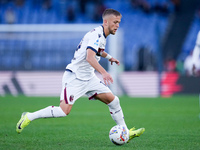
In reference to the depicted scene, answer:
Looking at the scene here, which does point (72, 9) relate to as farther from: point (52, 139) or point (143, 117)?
point (52, 139)

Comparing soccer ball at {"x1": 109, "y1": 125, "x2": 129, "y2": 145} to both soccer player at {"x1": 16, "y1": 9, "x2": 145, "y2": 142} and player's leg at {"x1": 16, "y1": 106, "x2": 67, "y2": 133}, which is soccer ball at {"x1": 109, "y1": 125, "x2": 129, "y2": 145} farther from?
player's leg at {"x1": 16, "y1": 106, "x2": 67, "y2": 133}

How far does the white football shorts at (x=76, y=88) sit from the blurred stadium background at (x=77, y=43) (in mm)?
12568

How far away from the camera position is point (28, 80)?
64.9 feet

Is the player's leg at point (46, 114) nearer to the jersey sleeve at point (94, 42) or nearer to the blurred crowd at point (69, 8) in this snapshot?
the jersey sleeve at point (94, 42)

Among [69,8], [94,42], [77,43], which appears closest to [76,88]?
[94,42]

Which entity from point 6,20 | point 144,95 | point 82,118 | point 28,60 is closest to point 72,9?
point 6,20

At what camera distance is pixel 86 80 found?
271 inches

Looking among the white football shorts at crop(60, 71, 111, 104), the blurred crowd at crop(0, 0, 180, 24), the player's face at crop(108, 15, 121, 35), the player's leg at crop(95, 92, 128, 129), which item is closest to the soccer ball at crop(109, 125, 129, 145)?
the player's leg at crop(95, 92, 128, 129)

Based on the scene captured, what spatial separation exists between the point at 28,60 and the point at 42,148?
14.7m

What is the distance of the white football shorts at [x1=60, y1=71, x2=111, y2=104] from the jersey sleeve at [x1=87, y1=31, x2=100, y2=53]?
0.65 metres

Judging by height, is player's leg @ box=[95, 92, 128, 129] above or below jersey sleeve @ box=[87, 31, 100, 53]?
below

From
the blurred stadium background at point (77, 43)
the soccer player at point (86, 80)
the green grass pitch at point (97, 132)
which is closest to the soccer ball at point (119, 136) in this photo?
the green grass pitch at point (97, 132)

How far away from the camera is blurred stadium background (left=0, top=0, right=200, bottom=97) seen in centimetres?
1964

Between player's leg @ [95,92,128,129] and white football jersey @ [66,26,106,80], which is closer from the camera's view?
white football jersey @ [66,26,106,80]
